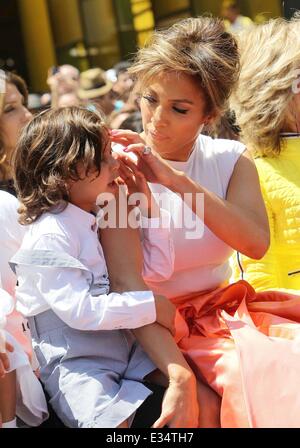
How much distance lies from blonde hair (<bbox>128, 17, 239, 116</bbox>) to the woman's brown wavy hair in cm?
39

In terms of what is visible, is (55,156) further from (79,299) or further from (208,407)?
(208,407)

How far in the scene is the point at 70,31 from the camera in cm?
951

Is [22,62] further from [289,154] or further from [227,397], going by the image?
[227,397]

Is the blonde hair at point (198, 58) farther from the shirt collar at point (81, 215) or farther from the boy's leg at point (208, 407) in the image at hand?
the boy's leg at point (208, 407)

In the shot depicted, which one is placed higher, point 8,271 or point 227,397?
point 8,271

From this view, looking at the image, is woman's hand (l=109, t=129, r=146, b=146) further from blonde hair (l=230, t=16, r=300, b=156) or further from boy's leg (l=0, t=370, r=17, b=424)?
blonde hair (l=230, t=16, r=300, b=156)

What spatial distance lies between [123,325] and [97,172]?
42 cm

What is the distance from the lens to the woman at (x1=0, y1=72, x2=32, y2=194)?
3.16 meters

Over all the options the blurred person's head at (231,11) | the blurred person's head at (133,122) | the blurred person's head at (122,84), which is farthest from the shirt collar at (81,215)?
the blurred person's head at (231,11)

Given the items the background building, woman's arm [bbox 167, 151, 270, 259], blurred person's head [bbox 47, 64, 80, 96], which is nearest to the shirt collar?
woman's arm [bbox 167, 151, 270, 259]

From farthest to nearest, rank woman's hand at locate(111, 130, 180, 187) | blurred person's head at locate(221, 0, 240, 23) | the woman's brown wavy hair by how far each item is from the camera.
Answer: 1. blurred person's head at locate(221, 0, 240, 23)
2. woman's hand at locate(111, 130, 180, 187)
3. the woman's brown wavy hair

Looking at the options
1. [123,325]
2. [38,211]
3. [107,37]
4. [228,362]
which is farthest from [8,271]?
[107,37]

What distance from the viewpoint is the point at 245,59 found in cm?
324

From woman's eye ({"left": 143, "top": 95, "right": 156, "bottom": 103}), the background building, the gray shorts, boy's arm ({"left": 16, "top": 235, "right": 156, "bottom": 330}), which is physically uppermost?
woman's eye ({"left": 143, "top": 95, "right": 156, "bottom": 103})
